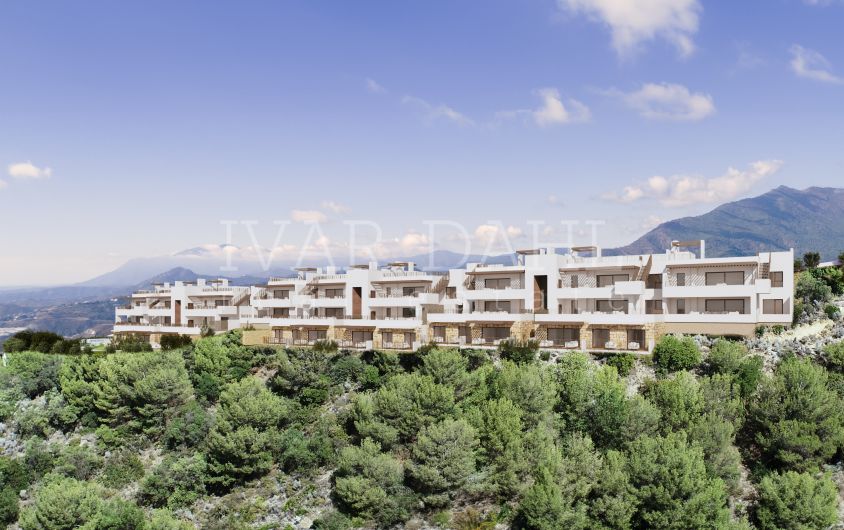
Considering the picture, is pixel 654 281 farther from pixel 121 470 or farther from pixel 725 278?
pixel 121 470

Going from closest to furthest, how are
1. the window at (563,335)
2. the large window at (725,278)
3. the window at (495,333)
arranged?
the large window at (725,278) < the window at (563,335) < the window at (495,333)

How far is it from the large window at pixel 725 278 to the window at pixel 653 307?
4.38 meters

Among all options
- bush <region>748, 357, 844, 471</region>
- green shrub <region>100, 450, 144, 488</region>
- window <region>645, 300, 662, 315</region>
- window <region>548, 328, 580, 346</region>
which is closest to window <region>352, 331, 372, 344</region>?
window <region>548, 328, 580, 346</region>

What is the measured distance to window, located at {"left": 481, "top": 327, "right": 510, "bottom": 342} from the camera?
192 ft

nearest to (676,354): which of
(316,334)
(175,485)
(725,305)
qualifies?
(725,305)

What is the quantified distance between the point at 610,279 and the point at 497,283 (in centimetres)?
1105

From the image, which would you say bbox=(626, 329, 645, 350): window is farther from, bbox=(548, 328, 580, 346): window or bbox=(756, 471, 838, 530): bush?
bbox=(756, 471, 838, 530): bush

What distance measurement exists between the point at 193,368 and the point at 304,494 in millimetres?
23425

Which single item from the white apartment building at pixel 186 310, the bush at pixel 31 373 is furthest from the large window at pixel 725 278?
the bush at pixel 31 373

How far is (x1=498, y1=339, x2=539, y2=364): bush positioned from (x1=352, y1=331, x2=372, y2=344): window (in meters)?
16.4

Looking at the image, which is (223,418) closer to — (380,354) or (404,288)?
(380,354)

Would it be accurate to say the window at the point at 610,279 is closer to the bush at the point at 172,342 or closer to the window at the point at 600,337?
the window at the point at 600,337

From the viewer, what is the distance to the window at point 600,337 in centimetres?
5388

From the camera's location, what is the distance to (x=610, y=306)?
5656cm
